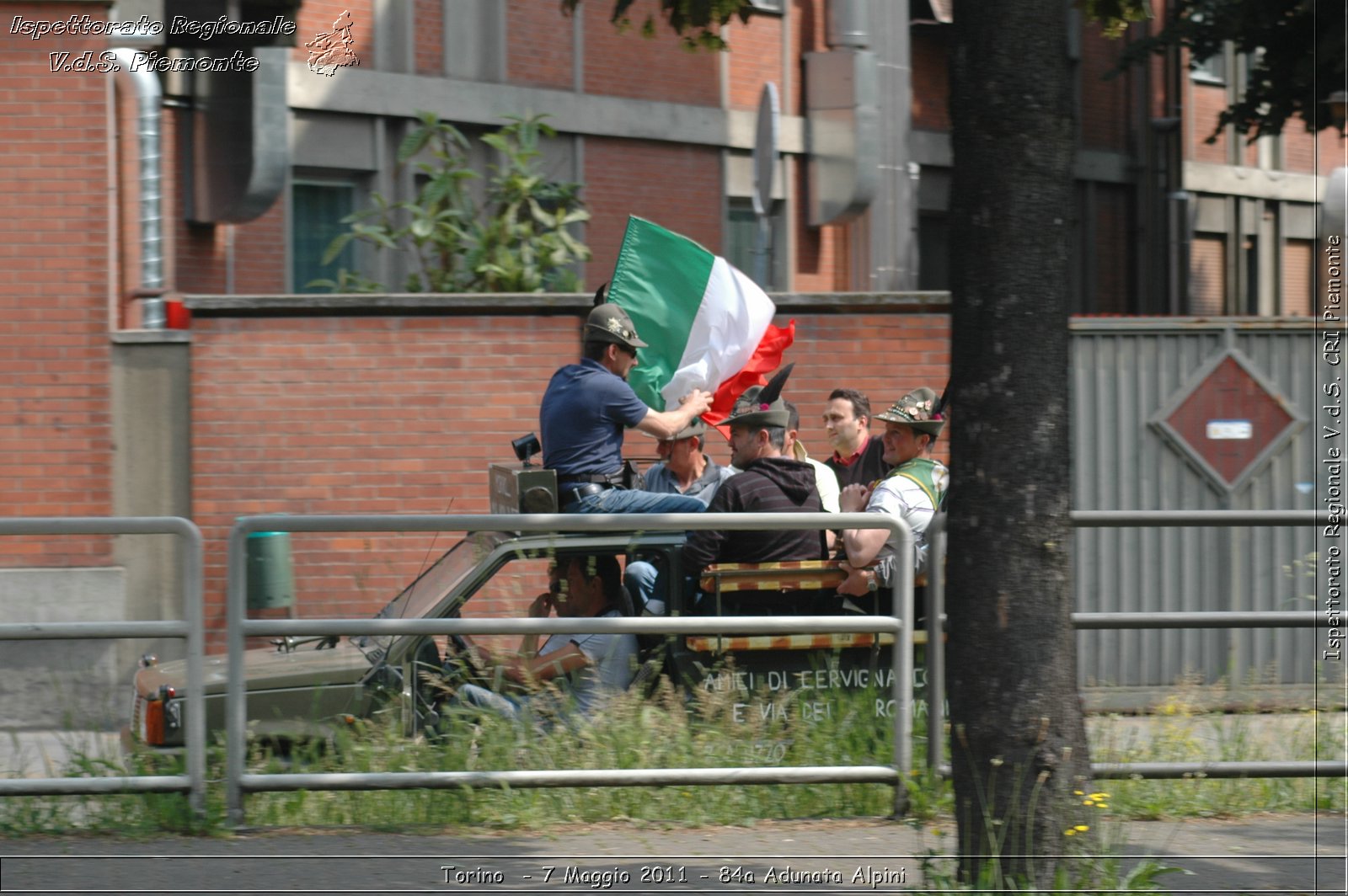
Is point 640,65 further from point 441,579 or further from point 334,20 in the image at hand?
point 441,579

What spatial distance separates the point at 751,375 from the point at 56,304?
4.35 metres

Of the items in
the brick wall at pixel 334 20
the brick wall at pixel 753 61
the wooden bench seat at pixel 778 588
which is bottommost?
the wooden bench seat at pixel 778 588

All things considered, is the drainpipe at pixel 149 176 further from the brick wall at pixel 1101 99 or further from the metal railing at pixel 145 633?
the brick wall at pixel 1101 99

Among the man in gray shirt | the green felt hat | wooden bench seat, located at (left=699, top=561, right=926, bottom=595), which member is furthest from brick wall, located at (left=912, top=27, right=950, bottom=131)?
wooden bench seat, located at (left=699, top=561, right=926, bottom=595)

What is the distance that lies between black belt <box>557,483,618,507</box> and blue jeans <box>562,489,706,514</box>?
1.1 inches

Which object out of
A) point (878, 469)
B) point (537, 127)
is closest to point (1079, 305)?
point (537, 127)

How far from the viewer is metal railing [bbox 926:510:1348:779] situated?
595cm

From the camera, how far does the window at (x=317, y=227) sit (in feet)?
45.9

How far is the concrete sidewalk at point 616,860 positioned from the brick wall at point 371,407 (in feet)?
13.3

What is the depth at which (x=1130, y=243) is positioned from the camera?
2209 cm

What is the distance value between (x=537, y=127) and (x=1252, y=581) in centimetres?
725

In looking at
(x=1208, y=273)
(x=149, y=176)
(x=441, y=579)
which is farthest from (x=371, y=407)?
(x=1208, y=273)

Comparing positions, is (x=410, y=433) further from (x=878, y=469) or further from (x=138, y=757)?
(x=138, y=757)

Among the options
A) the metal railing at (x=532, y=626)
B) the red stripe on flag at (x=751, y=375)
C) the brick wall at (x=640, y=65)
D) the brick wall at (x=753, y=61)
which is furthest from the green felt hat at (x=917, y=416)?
the brick wall at (x=753, y=61)
